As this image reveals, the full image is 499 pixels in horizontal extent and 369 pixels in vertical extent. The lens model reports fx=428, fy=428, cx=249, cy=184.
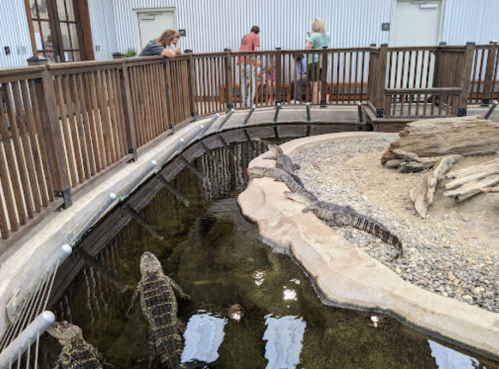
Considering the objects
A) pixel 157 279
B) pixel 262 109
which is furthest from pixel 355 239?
pixel 262 109

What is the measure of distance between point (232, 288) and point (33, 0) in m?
7.14

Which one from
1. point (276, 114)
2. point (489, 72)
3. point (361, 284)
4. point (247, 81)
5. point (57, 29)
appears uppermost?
point (57, 29)

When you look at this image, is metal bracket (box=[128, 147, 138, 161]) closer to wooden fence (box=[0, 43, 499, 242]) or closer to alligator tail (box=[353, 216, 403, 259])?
wooden fence (box=[0, 43, 499, 242])

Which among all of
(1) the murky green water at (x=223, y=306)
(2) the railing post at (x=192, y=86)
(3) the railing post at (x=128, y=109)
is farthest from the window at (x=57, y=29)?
(1) the murky green water at (x=223, y=306)

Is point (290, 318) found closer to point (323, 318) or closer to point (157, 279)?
point (323, 318)

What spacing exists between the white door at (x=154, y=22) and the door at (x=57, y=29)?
7.07 feet

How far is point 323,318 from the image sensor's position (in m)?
2.83

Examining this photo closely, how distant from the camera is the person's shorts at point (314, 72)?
9477mm

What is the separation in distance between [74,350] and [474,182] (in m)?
3.70

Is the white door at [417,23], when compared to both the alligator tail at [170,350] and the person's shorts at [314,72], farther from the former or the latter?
the alligator tail at [170,350]

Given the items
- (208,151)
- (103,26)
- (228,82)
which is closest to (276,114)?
(228,82)

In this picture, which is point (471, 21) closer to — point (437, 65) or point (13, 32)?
point (437, 65)

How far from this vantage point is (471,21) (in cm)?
1017

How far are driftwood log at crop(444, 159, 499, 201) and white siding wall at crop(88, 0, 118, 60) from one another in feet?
28.4
